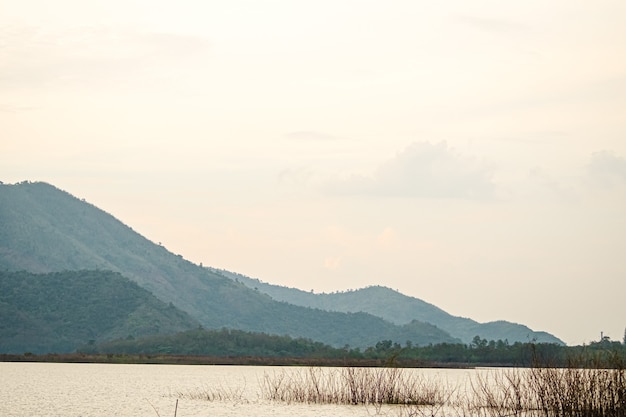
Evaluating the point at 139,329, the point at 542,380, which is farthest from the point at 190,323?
the point at 542,380

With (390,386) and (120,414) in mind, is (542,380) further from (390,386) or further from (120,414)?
(120,414)

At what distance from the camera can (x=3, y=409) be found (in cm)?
4534

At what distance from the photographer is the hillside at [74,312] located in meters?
168

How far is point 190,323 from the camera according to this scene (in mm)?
194125

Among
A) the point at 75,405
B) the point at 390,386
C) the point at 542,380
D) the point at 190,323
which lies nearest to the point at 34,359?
the point at 190,323

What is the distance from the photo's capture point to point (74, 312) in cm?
17950

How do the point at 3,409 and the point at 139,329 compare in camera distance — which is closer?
the point at 3,409

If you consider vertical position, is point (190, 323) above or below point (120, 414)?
above

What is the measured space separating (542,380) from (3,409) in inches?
1015

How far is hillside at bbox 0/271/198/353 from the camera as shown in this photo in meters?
168

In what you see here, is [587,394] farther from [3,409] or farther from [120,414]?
[3,409]

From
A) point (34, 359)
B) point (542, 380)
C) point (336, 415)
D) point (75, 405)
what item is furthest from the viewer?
point (34, 359)

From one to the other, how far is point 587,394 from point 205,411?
67.6 feet

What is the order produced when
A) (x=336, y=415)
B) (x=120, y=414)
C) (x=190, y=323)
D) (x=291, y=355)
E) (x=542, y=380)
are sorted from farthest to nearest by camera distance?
(x=190, y=323) < (x=291, y=355) < (x=120, y=414) < (x=336, y=415) < (x=542, y=380)
